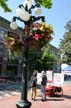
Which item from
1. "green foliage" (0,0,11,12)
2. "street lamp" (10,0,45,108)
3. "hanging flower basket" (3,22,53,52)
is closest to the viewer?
"green foliage" (0,0,11,12)

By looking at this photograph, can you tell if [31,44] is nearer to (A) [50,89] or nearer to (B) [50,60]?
(A) [50,89]

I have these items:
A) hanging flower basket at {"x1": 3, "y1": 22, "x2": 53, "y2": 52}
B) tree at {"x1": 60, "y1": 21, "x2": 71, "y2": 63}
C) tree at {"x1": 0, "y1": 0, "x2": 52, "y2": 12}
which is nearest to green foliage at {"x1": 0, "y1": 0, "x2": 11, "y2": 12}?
tree at {"x1": 0, "y1": 0, "x2": 52, "y2": 12}

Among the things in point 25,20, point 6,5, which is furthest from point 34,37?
point 6,5

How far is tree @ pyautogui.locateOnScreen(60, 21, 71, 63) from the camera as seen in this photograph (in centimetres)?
4123

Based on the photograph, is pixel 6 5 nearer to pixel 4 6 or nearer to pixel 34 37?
pixel 4 6

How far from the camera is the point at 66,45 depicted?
141 feet

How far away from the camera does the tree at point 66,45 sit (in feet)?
135

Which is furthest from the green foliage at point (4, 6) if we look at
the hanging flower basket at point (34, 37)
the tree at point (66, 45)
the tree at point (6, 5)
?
the tree at point (66, 45)

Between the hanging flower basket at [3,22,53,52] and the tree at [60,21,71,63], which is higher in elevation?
the tree at [60,21,71,63]

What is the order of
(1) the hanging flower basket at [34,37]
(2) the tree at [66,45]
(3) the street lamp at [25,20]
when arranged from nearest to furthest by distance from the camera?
(3) the street lamp at [25,20] → (1) the hanging flower basket at [34,37] → (2) the tree at [66,45]

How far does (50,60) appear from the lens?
5025cm

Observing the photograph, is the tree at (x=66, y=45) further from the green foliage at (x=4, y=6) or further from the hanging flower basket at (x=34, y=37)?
the green foliage at (x=4, y=6)

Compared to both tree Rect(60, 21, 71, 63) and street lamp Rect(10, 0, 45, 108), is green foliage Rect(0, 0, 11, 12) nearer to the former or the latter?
street lamp Rect(10, 0, 45, 108)

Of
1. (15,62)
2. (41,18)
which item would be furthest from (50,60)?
(41,18)
